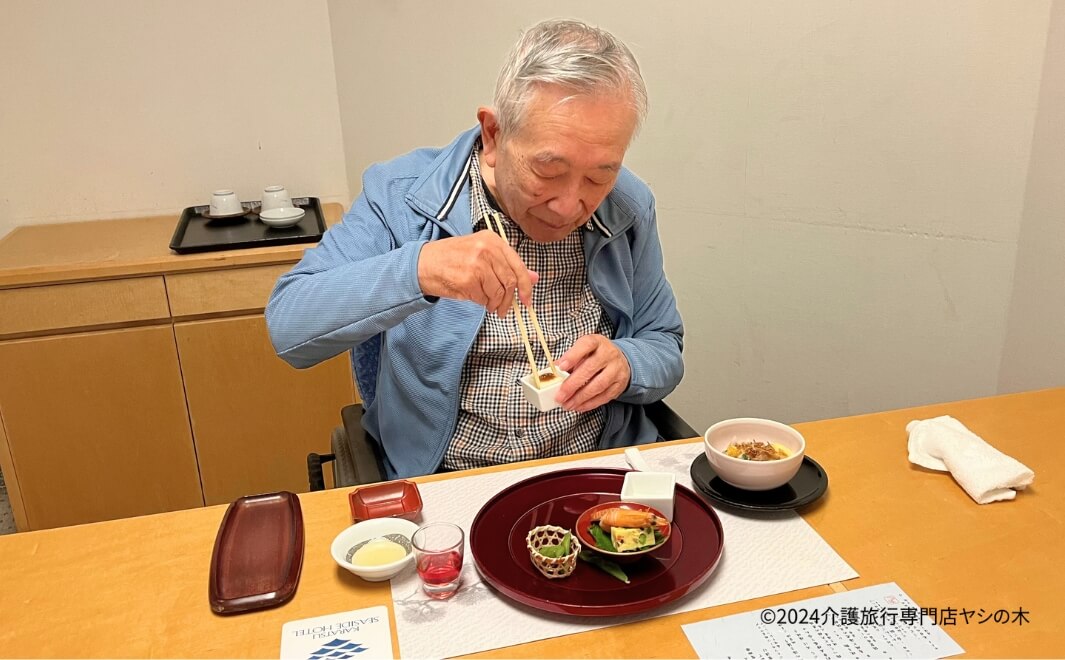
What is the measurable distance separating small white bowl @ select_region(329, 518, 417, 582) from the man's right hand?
347mm

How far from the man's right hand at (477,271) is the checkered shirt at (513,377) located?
27 centimetres

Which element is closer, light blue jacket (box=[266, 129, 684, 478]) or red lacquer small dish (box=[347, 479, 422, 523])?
red lacquer small dish (box=[347, 479, 422, 523])

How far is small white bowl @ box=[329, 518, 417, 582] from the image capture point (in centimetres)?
106

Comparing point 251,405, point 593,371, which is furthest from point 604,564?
point 251,405

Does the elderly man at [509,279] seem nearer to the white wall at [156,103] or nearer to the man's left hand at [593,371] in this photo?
the man's left hand at [593,371]

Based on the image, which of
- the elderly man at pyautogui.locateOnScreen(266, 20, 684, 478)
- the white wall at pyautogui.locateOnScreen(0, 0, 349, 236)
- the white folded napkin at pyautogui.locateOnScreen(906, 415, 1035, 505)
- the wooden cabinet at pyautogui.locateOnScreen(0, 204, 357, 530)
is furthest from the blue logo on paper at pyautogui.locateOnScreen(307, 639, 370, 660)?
the white wall at pyautogui.locateOnScreen(0, 0, 349, 236)

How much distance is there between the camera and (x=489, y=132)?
148cm

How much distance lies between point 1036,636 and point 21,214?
3.11 meters

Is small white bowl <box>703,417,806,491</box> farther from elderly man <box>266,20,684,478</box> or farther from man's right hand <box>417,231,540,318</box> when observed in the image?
man's right hand <box>417,231,540,318</box>

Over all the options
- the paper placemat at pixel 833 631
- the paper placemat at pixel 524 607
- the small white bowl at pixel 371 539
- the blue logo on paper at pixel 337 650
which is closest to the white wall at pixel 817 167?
the paper placemat at pixel 524 607

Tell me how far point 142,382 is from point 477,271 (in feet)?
5.72

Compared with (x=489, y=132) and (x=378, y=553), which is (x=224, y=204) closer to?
(x=489, y=132)

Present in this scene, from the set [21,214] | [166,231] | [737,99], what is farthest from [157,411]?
[737,99]

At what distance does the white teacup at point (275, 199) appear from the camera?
9.32ft
